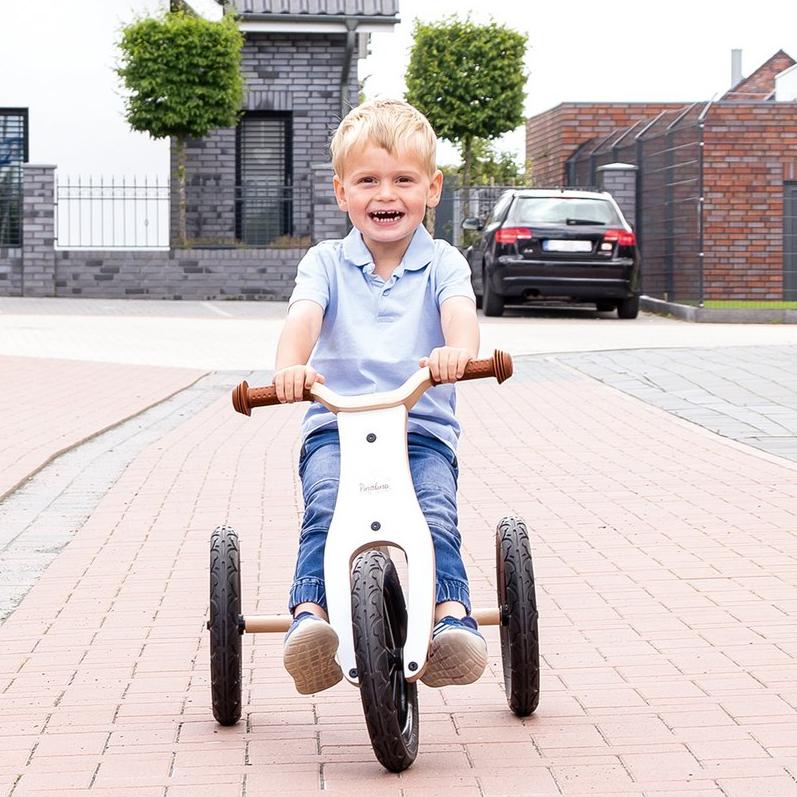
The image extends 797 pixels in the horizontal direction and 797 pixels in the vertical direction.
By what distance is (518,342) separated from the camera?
1714cm

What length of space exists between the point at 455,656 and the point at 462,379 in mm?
616

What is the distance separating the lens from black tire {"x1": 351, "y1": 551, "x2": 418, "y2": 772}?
3.63 m

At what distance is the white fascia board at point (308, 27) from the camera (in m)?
27.9

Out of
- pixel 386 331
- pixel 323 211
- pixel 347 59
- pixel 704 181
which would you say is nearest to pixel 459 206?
pixel 347 59

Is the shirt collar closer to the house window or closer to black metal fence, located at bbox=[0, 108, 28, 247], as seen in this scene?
black metal fence, located at bbox=[0, 108, 28, 247]

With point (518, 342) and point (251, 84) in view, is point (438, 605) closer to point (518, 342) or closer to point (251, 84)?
point (518, 342)

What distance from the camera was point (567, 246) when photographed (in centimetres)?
2033

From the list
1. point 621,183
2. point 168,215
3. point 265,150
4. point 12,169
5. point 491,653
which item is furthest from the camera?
point 265,150

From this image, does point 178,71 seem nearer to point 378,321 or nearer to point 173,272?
point 173,272

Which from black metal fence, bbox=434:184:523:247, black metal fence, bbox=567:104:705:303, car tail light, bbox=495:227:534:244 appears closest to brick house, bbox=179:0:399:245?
black metal fence, bbox=434:184:523:247

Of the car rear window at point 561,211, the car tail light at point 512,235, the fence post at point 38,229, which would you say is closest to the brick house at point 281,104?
the fence post at point 38,229

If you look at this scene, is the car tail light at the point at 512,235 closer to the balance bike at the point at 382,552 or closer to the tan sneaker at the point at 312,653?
the balance bike at the point at 382,552

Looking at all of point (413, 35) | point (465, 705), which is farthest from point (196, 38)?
point (465, 705)

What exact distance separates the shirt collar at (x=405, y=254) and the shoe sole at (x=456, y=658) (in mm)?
899
